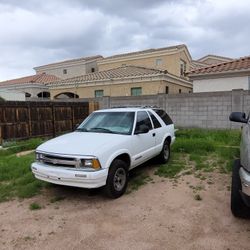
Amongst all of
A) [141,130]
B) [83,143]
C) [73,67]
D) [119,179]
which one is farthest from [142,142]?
[73,67]

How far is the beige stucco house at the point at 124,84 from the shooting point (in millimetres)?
21578

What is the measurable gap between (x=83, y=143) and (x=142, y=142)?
149 centimetres

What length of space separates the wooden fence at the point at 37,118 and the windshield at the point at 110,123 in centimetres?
583

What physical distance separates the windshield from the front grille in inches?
51.2

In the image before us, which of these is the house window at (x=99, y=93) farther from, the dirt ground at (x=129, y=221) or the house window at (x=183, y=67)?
the dirt ground at (x=129, y=221)

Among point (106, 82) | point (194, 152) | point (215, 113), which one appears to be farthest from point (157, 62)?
point (194, 152)

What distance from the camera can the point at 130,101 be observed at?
1476cm

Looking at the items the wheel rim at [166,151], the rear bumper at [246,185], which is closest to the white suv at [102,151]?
the wheel rim at [166,151]

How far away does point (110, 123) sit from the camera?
6.34 metres

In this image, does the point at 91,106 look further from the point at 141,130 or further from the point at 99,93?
the point at 141,130

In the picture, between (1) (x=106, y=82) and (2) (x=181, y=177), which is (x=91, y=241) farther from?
(1) (x=106, y=82)

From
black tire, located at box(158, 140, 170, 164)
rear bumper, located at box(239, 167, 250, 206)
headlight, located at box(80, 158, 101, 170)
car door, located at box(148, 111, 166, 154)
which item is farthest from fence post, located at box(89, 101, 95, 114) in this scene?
rear bumper, located at box(239, 167, 250, 206)

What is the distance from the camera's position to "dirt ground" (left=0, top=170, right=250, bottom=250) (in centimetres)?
369

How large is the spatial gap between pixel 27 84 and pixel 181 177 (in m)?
→ 25.6
